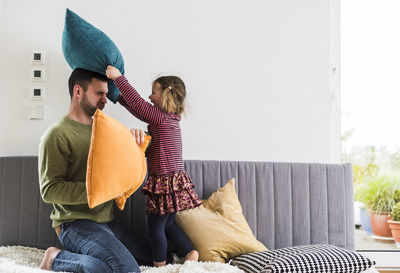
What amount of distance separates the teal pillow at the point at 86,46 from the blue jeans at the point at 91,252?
2.35 ft

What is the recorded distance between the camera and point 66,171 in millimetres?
1556

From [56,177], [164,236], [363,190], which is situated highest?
[56,177]

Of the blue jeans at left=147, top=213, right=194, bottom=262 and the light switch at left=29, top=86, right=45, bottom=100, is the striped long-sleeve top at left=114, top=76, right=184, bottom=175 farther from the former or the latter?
the light switch at left=29, top=86, right=45, bottom=100

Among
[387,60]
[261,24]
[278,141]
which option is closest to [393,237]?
[278,141]

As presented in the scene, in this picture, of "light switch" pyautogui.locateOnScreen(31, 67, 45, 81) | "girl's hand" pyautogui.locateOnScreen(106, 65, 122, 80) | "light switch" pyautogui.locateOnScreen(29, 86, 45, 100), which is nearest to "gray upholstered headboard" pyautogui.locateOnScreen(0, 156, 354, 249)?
"light switch" pyautogui.locateOnScreen(29, 86, 45, 100)

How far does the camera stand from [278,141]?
7.18 feet

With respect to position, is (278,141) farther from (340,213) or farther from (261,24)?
(261,24)

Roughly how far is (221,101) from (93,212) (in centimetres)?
100

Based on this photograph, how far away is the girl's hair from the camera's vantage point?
170 centimetres

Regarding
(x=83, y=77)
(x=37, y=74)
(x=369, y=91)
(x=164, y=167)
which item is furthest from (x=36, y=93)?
(x=369, y=91)

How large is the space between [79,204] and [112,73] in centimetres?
61

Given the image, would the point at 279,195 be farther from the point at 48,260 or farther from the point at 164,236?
the point at 48,260

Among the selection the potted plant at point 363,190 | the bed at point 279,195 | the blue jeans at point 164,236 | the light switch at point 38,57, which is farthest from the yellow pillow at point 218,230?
the light switch at point 38,57

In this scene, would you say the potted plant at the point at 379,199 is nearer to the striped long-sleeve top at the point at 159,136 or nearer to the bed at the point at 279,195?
the bed at the point at 279,195
